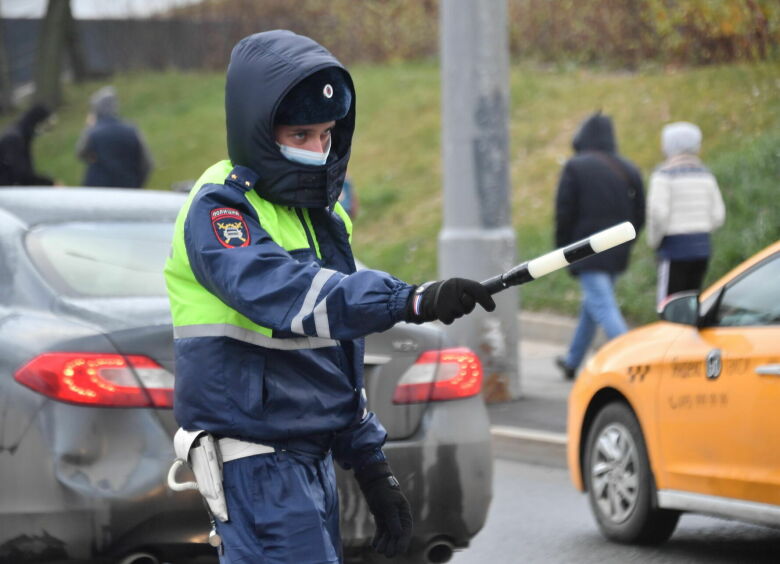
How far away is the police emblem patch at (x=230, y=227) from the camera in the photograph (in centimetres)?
306

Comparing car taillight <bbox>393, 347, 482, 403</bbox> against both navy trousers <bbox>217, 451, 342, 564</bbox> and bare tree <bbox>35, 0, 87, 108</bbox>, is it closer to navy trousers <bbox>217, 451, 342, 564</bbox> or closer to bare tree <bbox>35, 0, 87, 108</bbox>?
navy trousers <bbox>217, 451, 342, 564</bbox>


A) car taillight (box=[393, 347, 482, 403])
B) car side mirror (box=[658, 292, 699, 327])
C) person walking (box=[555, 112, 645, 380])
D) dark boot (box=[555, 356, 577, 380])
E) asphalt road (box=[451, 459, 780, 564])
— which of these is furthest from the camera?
dark boot (box=[555, 356, 577, 380])

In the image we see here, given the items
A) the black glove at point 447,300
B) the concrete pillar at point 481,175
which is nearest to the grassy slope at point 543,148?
the concrete pillar at point 481,175

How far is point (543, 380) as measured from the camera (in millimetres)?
11008

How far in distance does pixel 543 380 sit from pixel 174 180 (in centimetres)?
1366

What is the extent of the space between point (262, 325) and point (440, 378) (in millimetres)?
2327

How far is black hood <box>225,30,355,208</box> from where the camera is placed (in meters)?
3.15

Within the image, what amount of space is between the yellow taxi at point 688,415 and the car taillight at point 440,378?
0.95 meters

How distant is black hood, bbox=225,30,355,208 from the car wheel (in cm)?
338

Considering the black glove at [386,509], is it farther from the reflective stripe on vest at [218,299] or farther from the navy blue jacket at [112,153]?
the navy blue jacket at [112,153]

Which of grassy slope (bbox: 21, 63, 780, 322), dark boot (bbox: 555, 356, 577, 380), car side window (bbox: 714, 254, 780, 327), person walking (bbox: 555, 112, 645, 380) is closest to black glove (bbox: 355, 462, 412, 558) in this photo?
car side window (bbox: 714, 254, 780, 327)

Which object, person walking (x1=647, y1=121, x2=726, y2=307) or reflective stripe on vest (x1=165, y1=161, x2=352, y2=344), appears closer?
reflective stripe on vest (x1=165, y1=161, x2=352, y2=344)

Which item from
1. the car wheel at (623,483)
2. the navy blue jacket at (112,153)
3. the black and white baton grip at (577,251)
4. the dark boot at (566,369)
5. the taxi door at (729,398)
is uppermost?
the black and white baton grip at (577,251)

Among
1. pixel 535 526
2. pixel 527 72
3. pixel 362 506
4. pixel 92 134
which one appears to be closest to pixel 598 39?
pixel 527 72
